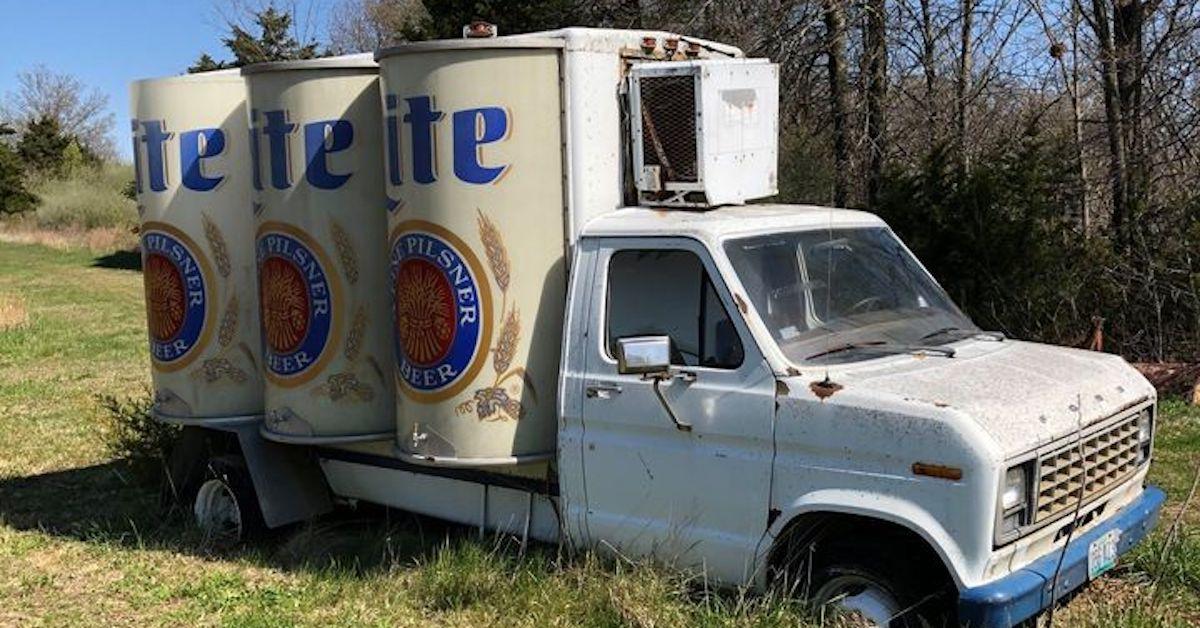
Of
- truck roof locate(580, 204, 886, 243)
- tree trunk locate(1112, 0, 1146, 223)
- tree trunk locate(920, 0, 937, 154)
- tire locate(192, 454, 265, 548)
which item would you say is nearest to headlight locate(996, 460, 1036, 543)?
truck roof locate(580, 204, 886, 243)

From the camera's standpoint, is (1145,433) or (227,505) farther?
(227,505)

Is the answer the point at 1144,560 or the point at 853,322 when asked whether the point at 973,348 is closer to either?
the point at 853,322

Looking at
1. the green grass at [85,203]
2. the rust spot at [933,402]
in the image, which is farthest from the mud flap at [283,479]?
the green grass at [85,203]

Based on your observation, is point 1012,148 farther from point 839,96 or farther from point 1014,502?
point 1014,502

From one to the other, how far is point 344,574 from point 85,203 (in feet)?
168

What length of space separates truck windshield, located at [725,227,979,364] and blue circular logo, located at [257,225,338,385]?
245 cm

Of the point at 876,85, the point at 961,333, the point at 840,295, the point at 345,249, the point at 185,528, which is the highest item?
the point at 876,85

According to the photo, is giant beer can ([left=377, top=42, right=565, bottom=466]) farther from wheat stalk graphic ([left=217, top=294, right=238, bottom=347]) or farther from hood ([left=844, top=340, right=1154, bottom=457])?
wheat stalk graphic ([left=217, top=294, right=238, bottom=347])

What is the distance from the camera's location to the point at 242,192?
23.1 ft

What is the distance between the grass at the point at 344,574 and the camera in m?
4.96

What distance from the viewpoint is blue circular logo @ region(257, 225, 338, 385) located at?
20.7 feet

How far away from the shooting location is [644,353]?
4699 millimetres

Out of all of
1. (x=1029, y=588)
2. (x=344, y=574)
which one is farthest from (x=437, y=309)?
(x=1029, y=588)

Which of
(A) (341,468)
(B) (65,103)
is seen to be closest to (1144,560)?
(A) (341,468)
